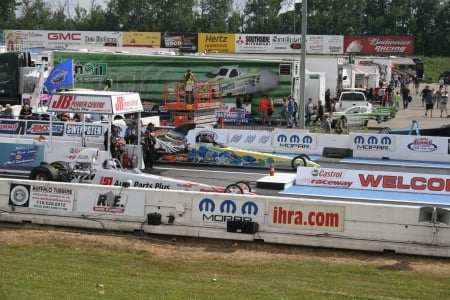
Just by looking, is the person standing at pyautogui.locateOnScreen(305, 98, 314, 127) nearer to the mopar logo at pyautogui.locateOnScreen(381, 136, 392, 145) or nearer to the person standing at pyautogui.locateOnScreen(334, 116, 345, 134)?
→ the person standing at pyautogui.locateOnScreen(334, 116, 345, 134)

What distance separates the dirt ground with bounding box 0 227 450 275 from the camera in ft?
38.7

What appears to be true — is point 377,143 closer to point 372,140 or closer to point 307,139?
point 372,140

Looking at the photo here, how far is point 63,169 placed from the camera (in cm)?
1742

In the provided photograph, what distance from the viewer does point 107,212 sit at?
45.5 feet

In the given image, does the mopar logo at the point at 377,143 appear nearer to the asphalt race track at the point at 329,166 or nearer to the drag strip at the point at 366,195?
the asphalt race track at the point at 329,166

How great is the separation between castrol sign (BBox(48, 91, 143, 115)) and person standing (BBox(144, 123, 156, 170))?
160 inches

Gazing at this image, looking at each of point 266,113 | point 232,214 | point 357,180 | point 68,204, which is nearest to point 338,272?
point 232,214

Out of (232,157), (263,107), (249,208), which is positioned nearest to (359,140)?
(232,157)

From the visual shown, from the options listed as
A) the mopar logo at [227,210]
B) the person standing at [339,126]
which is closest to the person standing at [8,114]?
the person standing at [339,126]

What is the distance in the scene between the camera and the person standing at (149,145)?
22891 mm

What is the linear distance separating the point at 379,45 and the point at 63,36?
30928mm

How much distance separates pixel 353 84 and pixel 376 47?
22.1 metres

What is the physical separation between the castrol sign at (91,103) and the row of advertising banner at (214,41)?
145ft

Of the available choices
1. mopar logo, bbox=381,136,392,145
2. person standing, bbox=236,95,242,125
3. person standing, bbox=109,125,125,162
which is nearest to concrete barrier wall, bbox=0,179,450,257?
person standing, bbox=109,125,125,162
